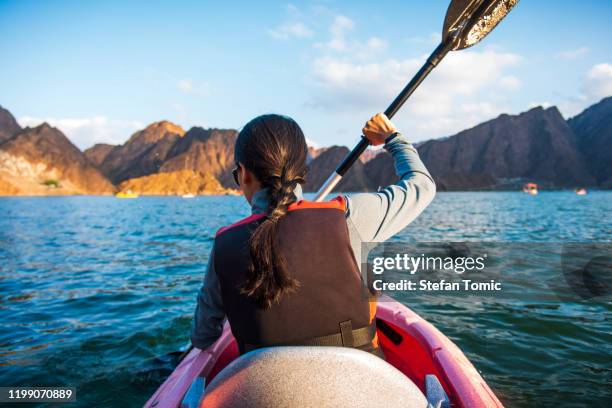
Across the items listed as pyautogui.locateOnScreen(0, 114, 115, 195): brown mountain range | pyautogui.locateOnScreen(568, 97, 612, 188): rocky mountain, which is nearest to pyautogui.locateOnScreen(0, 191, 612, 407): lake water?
pyautogui.locateOnScreen(568, 97, 612, 188): rocky mountain

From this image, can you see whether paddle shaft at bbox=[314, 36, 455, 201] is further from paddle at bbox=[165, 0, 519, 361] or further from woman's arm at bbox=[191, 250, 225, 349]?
woman's arm at bbox=[191, 250, 225, 349]

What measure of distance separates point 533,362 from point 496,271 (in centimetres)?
444

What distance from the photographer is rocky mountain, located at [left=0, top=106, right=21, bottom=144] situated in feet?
523

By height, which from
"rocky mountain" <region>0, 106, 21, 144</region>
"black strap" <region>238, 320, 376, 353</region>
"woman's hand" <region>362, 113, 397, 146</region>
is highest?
"rocky mountain" <region>0, 106, 21, 144</region>

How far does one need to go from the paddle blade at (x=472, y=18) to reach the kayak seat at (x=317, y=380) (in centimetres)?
247

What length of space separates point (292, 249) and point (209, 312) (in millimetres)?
675

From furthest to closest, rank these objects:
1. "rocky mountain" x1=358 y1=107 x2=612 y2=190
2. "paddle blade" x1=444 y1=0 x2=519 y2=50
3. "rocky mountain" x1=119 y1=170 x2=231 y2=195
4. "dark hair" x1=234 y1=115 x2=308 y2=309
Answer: "rocky mountain" x1=119 y1=170 x2=231 y2=195 → "rocky mountain" x1=358 y1=107 x2=612 y2=190 → "paddle blade" x1=444 y1=0 x2=519 y2=50 → "dark hair" x1=234 y1=115 x2=308 y2=309

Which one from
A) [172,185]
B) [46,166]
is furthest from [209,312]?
[46,166]

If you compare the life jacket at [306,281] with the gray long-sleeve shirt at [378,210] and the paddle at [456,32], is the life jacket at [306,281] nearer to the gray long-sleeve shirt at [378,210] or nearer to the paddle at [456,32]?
the gray long-sleeve shirt at [378,210]

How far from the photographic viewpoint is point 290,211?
4.84 ft

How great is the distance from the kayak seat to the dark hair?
0.34 meters

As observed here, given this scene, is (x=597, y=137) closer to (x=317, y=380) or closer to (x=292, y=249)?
(x=292, y=249)

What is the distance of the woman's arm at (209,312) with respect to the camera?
1.65 metres

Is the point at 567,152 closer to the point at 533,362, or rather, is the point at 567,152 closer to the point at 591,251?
the point at 591,251
